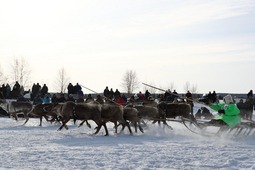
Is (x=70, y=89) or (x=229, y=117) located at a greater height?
(x=70, y=89)

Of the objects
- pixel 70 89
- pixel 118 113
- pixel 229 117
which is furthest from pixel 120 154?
pixel 70 89

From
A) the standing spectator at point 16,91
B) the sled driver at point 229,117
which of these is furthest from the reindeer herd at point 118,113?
the standing spectator at point 16,91

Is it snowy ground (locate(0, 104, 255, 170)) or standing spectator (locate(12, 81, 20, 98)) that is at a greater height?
standing spectator (locate(12, 81, 20, 98))

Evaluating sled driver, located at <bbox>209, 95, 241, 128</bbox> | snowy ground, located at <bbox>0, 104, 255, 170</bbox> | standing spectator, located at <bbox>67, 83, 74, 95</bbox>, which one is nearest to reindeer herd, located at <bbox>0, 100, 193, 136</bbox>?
snowy ground, located at <bbox>0, 104, 255, 170</bbox>

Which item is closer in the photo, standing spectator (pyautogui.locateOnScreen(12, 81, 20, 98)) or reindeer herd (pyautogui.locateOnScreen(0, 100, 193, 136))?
reindeer herd (pyautogui.locateOnScreen(0, 100, 193, 136))

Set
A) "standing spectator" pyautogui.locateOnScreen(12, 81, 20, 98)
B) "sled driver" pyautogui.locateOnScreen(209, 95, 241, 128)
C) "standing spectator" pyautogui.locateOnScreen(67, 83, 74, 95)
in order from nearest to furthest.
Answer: "sled driver" pyautogui.locateOnScreen(209, 95, 241, 128), "standing spectator" pyautogui.locateOnScreen(67, 83, 74, 95), "standing spectator" pyautogui.locateOnScreen(12, 81, 20, 98)

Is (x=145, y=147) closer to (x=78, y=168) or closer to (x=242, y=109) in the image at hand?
(x=78, y=168)

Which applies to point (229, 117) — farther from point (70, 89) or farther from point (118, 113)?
point (70, 89)

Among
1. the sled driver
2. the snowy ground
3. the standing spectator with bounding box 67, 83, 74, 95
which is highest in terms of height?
the standing spectator with bounding box 67, 83, 74, 95

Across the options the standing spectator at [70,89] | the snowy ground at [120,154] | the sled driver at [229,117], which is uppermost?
the standing spectator at [70,89]

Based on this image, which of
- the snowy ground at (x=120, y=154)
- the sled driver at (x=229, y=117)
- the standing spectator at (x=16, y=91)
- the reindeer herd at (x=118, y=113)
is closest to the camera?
the snowy ground at (x=120, y=154)

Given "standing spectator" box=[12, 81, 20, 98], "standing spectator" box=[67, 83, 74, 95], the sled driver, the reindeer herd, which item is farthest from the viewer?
"standing spectator" box=[12, 81, 20, 98]

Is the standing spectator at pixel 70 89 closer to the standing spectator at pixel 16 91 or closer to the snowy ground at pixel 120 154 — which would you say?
the standing spectator at pixel 16 91

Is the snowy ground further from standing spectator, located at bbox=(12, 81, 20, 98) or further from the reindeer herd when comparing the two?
standing spectator, located at bbox=(12, 81, 20, 98)
